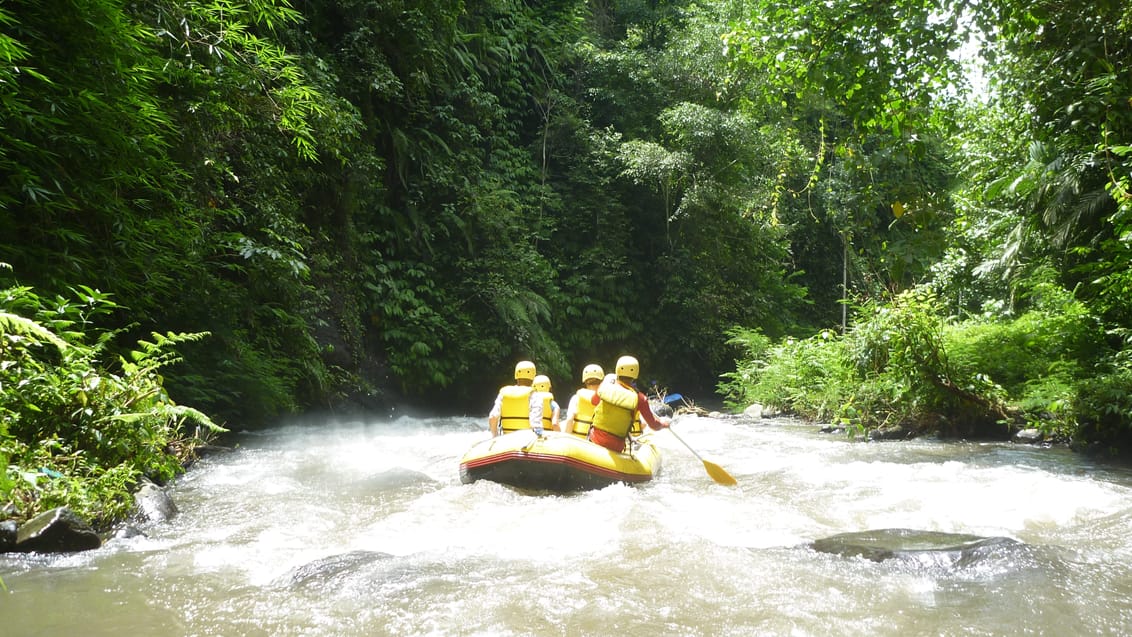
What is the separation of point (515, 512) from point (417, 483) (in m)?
1.70

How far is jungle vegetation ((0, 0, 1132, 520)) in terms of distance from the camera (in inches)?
206

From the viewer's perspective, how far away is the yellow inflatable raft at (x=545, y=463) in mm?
6281

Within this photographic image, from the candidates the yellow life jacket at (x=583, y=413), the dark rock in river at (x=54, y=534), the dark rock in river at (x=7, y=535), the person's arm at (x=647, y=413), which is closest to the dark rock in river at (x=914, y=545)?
the person's arm at (x=647, y=413)

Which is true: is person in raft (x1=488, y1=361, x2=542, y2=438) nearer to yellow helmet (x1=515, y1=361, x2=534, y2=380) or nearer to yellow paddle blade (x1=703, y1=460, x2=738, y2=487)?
yellow helmet (x1=515, y1=361, x2=534, y2=380)

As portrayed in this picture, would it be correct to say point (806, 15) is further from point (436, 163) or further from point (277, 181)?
point (436, 163)

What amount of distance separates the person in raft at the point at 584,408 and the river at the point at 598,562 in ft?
3.34

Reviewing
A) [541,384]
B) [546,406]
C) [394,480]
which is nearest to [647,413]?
[546,406]

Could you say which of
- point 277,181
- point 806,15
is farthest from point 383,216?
point 806,15

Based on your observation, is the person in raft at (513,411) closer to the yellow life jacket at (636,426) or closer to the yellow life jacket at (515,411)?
the yellow life jacket at (515,411)

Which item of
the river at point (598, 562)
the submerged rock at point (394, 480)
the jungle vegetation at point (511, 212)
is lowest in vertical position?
the submerged rock at point (394, 480)

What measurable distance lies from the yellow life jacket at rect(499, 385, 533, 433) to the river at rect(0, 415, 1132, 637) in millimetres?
732

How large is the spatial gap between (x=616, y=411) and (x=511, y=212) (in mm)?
8513

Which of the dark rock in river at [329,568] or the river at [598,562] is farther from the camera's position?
the dark rock in river at [329,568]

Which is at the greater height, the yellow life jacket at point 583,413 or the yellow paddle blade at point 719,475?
the yellow life jacket at point 583,413
